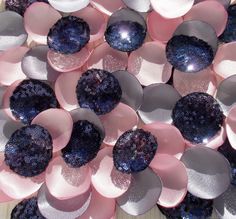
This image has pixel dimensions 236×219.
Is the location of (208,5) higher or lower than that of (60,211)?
higher

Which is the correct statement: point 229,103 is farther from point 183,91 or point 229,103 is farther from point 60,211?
point 60,211

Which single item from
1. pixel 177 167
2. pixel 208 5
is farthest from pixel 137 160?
pixel 208 5

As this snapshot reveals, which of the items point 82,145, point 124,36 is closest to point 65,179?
point 82,145

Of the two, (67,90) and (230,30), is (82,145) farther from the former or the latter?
(230,30)

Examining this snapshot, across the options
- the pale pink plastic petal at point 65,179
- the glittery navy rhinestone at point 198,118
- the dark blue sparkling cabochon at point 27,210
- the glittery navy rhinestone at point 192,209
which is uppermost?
the glittery navy rhinestone at point 198,118

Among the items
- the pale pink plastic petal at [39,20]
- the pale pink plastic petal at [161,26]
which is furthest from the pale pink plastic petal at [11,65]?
the pale pink plastic petal at [161,26]

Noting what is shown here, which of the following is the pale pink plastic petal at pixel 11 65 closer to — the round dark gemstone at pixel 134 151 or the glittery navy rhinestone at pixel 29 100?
the glittery navy rhinestone at pixel 29 100
